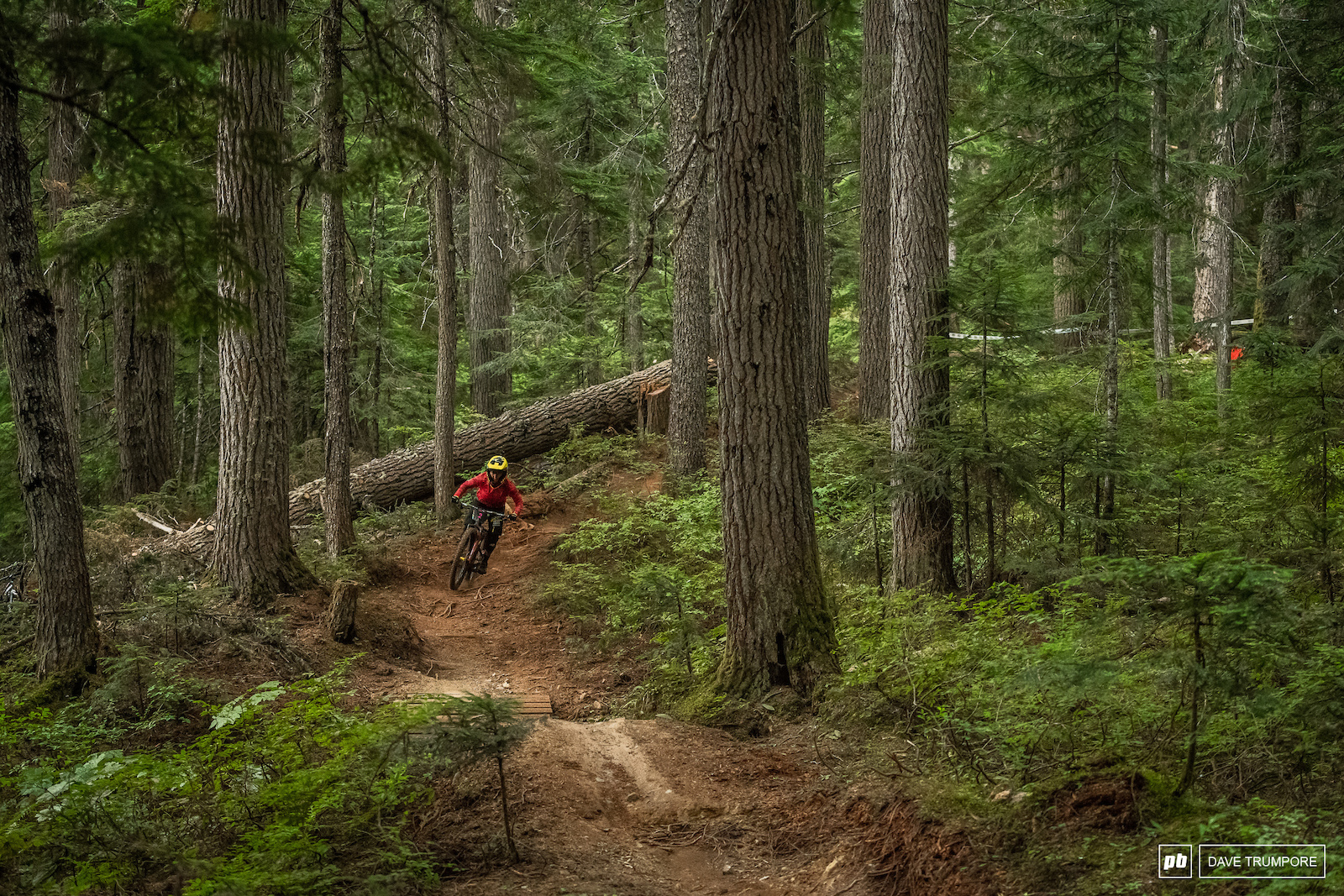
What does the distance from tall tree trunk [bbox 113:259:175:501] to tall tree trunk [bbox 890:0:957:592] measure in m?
13.5

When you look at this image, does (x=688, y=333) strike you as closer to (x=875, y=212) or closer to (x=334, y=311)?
(x=875, y=212)

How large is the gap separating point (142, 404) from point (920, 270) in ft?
47.9

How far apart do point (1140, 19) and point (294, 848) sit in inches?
481

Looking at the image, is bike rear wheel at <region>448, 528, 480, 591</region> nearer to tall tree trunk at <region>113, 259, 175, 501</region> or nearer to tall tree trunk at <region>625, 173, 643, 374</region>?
tall tree trunk at <region>113, 259, 175, 501</region>

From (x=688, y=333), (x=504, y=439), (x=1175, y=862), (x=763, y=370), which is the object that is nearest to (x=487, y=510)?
(x=688, y=333)

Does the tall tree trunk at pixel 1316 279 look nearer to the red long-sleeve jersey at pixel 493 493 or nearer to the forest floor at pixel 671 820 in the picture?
the red long-sleeve jersey at pixel 493 493

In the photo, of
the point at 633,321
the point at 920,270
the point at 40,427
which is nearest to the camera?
the point at 40,427

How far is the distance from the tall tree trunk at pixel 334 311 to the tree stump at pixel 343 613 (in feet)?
10.9

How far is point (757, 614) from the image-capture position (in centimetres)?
700

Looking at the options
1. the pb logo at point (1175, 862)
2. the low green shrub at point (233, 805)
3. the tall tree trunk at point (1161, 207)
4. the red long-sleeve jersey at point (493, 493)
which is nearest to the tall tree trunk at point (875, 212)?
the tall tree trunk at point (1161, 207)

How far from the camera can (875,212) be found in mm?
13695

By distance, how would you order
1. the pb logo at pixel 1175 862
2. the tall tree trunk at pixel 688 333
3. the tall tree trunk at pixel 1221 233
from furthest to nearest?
the tall tree trunk at pixel 688 333, the tall tree trunk at pixel 1221 233, the pb logo at pixel 1175 862

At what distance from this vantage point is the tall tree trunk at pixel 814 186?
46.1 ft

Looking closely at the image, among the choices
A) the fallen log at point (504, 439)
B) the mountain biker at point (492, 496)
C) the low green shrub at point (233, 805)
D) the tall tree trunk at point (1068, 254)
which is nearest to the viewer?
the low green shrub at point (233, 805)
